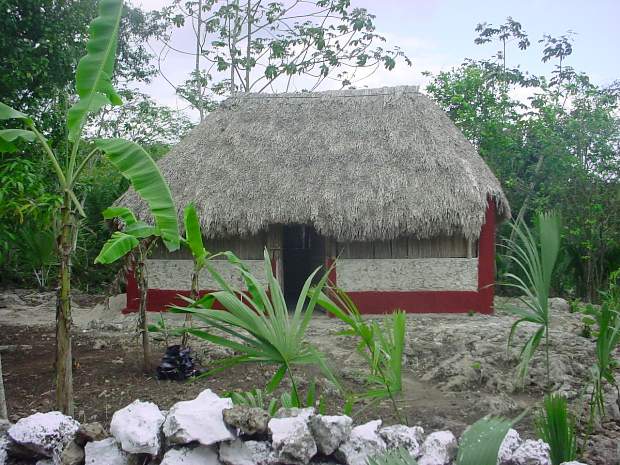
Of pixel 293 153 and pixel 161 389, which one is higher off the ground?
pixel 293 153

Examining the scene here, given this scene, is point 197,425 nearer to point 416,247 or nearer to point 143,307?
point 143,307

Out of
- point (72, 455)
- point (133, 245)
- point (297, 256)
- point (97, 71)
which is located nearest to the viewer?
point (72, 455)

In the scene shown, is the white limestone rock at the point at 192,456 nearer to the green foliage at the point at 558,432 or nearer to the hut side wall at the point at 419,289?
the green foliage at the point at 558,432

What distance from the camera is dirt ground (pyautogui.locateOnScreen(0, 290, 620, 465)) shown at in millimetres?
4398

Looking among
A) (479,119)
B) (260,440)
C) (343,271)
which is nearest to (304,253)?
(343,271)

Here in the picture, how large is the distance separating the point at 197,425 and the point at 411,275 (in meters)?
7.29

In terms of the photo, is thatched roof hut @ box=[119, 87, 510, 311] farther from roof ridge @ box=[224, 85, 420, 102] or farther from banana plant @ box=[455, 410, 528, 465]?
banana plant @ box=[455, 410, 528, 465]

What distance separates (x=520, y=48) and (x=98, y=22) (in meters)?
12.5

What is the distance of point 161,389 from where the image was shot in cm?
497

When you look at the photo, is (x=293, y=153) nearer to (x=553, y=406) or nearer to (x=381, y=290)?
(x=381, y=290)

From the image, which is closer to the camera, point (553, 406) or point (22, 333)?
point (553, 406)

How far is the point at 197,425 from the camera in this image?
2.60 meters

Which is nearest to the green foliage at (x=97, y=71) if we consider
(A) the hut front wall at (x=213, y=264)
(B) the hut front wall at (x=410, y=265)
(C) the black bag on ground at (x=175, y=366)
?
(C) the black bag on ground at (x=175, y=366)

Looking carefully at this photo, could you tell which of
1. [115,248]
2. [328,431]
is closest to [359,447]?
[328,431]
